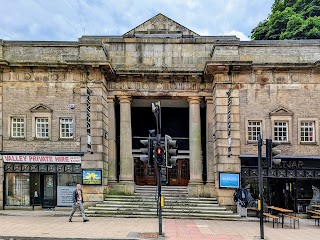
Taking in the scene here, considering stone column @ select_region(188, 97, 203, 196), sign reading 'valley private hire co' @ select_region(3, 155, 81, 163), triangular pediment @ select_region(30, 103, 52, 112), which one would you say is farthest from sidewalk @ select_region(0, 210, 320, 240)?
triangular pediment @ select_region(30, 103, 52, 112)

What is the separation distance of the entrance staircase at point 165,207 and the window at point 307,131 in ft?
17.1

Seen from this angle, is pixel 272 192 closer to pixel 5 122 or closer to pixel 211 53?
pixel 211 53

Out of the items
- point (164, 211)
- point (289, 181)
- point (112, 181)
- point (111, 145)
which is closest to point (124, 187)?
point (112, 181)

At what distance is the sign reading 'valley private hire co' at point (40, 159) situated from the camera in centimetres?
1978

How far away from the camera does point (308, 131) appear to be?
2008 centimetres

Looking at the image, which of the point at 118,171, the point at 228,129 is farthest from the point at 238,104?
the point at 118,171

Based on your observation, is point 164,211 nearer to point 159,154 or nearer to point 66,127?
point 66,127

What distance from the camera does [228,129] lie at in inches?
773

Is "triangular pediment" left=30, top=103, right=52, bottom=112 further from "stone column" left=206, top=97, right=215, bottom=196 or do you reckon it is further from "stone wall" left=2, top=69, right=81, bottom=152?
"stone column" left=206, top=97, right=215, bottom=196

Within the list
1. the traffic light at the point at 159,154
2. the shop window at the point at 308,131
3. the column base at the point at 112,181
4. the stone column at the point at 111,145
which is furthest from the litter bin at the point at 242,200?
the traffic light at the point at 159,154

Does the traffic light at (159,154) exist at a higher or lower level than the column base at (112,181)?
higher

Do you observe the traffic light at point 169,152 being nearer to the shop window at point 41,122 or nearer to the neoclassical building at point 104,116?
the neoclassical building at point 104,116

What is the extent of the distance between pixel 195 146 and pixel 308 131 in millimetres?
5649

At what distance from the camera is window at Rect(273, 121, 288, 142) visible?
65.9 feet
